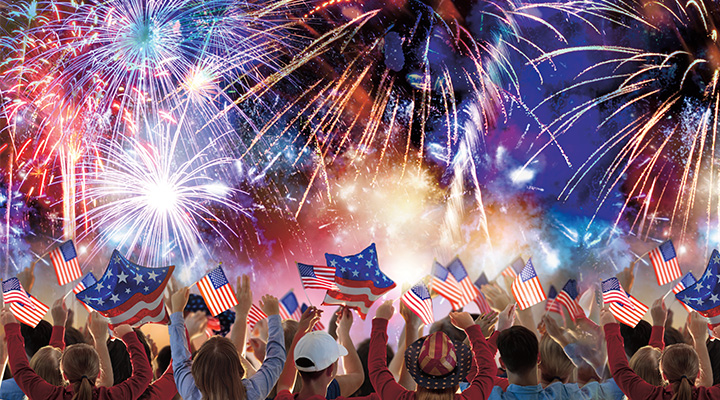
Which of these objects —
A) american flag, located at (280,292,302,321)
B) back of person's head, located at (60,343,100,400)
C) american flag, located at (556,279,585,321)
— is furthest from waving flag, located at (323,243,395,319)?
back of person's head, located at (60,343,100,400)

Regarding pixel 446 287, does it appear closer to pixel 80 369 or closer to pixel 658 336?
pixel 658 336

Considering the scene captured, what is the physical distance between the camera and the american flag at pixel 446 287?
8242 mm

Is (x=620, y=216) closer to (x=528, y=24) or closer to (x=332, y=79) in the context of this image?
(x=528, y=24)

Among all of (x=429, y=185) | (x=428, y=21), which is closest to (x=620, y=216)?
(x=429, y=185)

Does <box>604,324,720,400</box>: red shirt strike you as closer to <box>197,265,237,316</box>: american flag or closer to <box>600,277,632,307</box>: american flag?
<box>600,277,632,307</box>: american flag

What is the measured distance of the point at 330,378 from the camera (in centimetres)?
382

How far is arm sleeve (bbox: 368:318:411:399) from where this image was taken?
142 inches

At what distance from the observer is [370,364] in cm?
375

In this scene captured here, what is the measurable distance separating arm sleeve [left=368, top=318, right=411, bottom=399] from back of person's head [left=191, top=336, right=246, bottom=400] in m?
0.72

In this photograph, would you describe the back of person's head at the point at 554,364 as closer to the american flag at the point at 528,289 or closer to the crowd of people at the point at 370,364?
the crowd of people at the point at 370,364

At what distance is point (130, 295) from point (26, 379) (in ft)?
6.87

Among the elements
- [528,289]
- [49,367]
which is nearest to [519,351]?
[49,367]

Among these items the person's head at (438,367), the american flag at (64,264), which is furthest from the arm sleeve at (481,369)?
the american flag at (64,264)

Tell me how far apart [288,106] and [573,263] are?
29.4 feet
